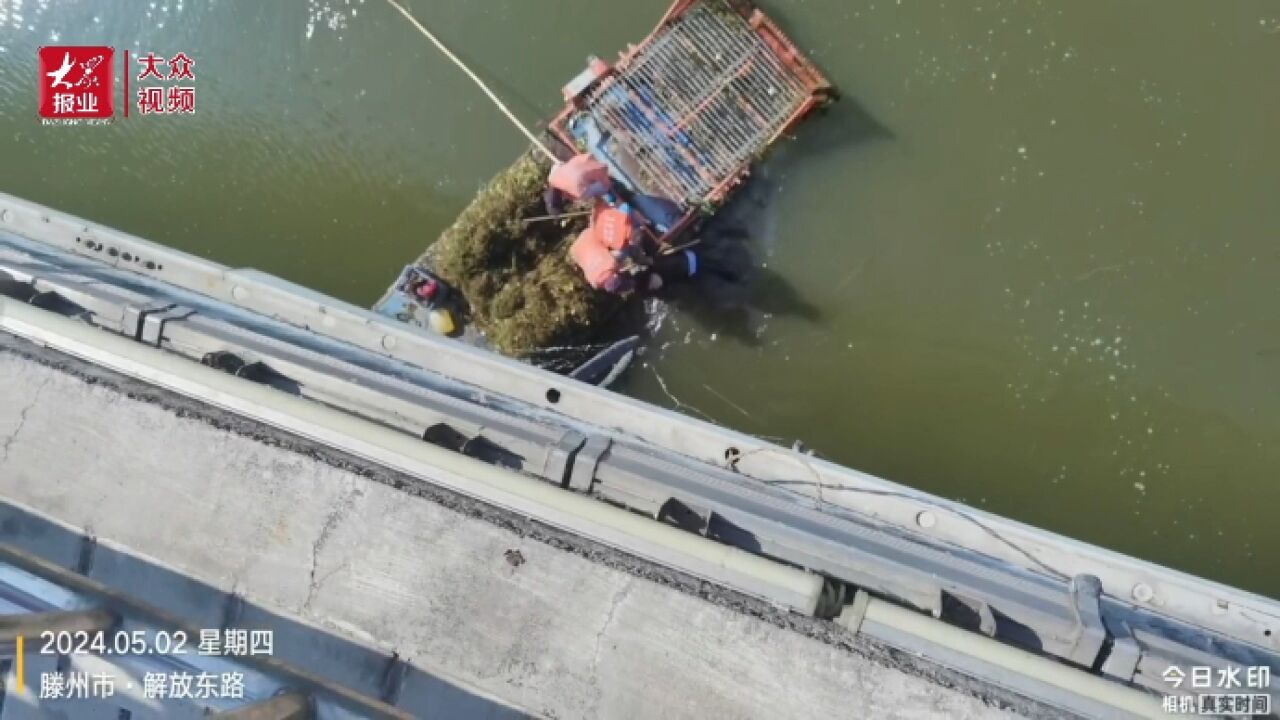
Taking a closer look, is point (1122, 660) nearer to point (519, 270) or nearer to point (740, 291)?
point (740, 291)

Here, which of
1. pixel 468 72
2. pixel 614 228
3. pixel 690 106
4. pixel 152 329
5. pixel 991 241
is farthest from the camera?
pixel 468 72

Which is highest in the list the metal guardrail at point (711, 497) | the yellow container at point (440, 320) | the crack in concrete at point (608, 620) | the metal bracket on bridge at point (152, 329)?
the yellow container at point (440, 320)

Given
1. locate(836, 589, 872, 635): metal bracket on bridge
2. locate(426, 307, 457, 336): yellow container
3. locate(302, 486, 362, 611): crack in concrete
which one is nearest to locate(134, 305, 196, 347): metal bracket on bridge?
locate(302, 486, 362, 611): crack in concrete

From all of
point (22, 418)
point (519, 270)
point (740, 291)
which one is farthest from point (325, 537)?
point (740, 291)

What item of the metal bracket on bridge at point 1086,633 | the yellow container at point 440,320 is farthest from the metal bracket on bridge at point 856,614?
the yellow container at point 440,320

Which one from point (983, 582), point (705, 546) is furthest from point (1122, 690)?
point (705, 546)

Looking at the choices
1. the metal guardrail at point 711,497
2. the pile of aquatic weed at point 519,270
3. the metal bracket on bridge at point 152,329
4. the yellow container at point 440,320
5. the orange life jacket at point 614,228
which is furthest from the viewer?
the yellow container at point 440,320

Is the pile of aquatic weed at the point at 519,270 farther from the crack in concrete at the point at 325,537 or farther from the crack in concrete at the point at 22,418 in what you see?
the crack in concrete at the point at 22,418
